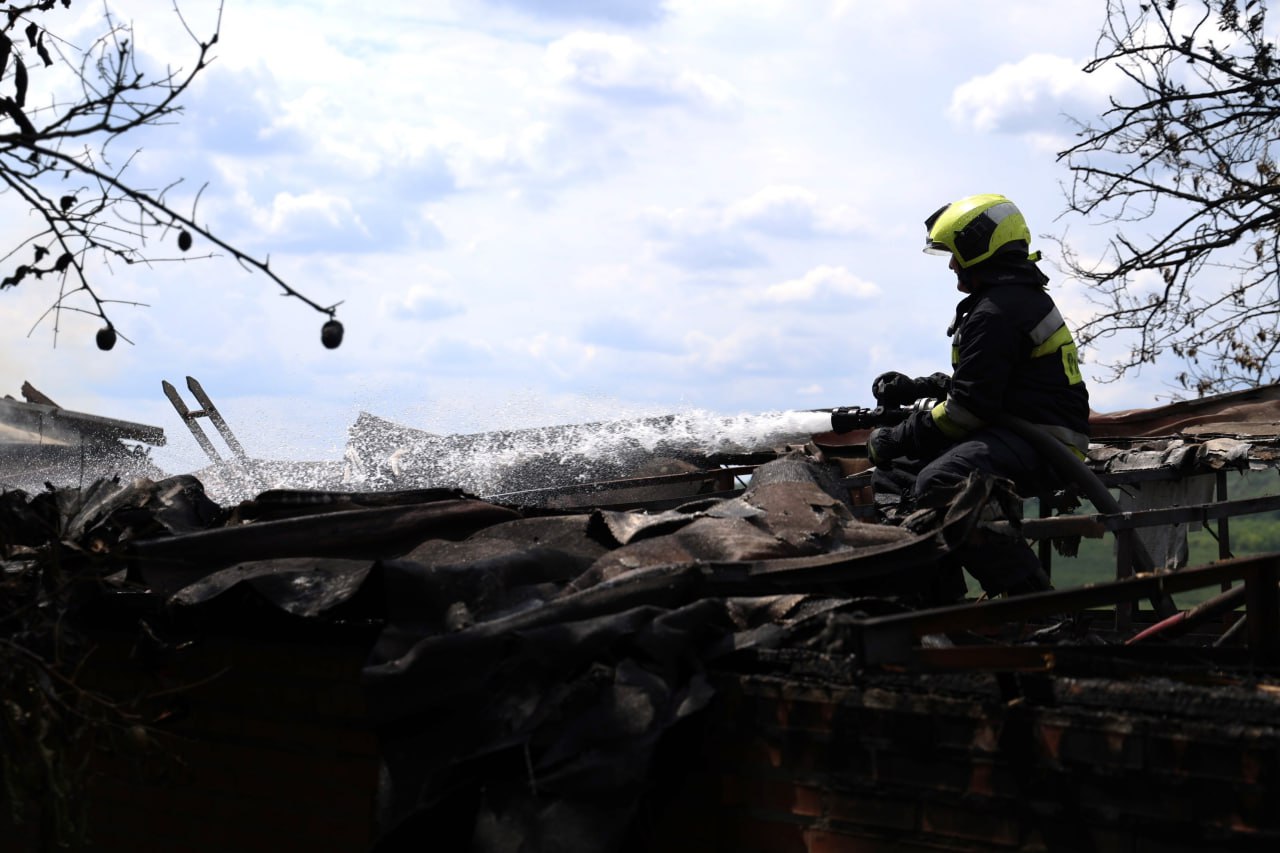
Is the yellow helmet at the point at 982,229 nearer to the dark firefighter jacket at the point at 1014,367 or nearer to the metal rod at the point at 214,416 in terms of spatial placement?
the dark firefighter jacket at the point at 1014,367

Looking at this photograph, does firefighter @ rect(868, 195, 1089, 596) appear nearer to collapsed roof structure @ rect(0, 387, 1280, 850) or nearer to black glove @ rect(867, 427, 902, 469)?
black glove @ rect(867, 427, 902, 469)

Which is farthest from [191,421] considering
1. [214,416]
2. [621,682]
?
[621,682]

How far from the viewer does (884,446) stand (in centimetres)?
731

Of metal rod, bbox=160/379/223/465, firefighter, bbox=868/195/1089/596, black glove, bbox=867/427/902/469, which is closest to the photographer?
firefighter, bbox=868/195/1089/596

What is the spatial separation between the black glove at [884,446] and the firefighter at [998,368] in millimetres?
45

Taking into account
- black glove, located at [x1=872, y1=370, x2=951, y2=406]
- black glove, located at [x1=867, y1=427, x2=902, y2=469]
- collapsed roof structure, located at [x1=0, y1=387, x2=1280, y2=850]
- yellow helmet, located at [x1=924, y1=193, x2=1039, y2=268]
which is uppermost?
yellow helmet, located at [x1=924, y1=193, x2=1039, y2=268]

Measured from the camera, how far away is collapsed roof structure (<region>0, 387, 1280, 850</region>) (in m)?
3.03

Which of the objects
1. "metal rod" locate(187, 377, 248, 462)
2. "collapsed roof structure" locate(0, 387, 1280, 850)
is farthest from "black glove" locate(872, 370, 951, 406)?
"metal rod" locate(187, 377, 248, 462)

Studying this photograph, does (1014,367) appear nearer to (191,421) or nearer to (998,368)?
(998,368)

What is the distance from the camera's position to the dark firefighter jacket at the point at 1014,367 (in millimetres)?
6848

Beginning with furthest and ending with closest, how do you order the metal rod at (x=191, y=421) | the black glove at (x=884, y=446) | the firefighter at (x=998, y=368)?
the metal rod at (x=191, y=421) → the black glove at (x=884, y=446) → the firefighter at (x=998, y=368)

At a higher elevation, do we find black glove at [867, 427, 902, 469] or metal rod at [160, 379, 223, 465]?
metal rod at [160, 379, 223, 465]

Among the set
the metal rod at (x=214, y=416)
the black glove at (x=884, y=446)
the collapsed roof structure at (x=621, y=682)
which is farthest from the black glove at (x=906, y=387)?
the metal rod at (x=214, y=416)

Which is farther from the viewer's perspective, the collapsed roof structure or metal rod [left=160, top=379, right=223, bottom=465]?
metal rod [left=160, top=379, right=223, bottom=465]
